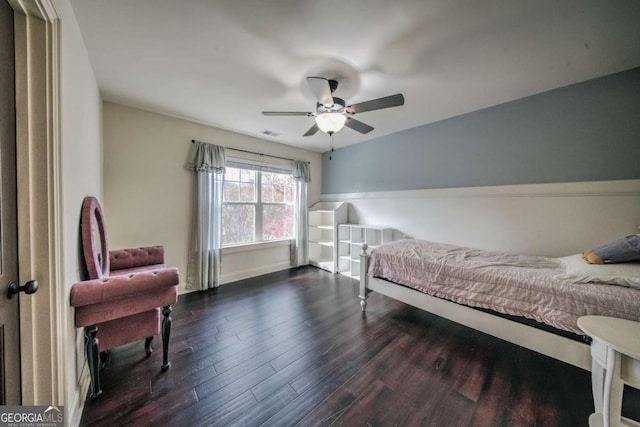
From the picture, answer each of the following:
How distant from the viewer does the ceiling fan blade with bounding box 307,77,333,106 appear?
68.1 inches

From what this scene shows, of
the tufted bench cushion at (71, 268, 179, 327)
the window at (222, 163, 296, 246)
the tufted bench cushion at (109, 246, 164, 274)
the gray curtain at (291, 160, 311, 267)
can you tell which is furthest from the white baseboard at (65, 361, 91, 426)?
the gray curtain at (291, 160, 311, 267)

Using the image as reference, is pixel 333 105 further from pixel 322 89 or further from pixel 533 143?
pixel 533 143

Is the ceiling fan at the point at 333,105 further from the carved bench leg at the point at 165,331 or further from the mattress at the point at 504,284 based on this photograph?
the carved bench leg at the point at 165,331

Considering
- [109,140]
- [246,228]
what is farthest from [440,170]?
[109,140]

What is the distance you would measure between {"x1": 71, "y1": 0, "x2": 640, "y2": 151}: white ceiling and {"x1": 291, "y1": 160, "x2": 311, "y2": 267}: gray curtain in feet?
6.07

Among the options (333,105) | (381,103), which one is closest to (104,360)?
(333,105)

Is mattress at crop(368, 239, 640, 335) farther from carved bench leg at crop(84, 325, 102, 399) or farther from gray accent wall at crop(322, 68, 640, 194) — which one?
carved bench leg at crop(84, 325, 102, 399)

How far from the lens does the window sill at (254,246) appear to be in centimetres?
355

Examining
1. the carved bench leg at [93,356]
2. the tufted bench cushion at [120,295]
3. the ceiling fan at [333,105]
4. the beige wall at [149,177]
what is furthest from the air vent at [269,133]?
the carved bench leg at [93,356]

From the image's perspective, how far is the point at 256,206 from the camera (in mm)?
3922

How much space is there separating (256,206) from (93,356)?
9.05 feet

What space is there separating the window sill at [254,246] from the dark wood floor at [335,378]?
1.20m

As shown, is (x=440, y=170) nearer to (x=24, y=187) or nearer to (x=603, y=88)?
(x=603, y=88)

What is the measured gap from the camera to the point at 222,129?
11.3 feet
